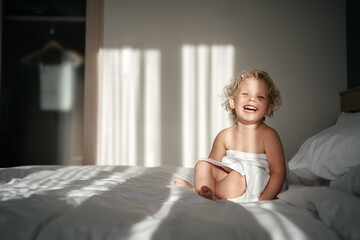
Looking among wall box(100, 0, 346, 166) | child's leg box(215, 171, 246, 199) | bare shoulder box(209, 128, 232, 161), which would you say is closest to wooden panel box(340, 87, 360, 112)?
wall box(100, 0, 346, 166)

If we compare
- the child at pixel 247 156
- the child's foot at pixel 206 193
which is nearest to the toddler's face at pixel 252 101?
the child at pixel 247 156

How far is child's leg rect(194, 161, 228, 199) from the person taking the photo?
92cm

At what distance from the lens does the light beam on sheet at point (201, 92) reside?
102 inches

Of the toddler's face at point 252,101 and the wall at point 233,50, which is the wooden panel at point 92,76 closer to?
the wall at point 233,50

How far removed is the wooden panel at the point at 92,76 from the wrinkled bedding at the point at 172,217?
1808 mm

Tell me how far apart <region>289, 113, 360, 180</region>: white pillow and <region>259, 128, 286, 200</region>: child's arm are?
130 millimetres

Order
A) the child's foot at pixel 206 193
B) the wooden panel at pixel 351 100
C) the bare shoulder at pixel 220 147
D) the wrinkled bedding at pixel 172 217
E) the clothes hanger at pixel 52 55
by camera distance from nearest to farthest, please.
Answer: the wrinkled bedding at pixel 172 217 → the child's foot at pixel 206 193 → the bare shoulder at pixel 220 147 → the wooden panel at pixel 351 100 → the clothes hanger at pixel 52 55

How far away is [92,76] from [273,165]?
83.6 inches

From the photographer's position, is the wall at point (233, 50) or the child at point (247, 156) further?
the wall at point (233, 50)

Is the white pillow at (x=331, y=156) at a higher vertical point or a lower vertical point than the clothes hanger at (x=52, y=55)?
lower

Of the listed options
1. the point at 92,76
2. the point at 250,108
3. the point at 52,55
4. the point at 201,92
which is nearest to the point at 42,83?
the point at 52,55

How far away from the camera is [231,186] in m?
0.93

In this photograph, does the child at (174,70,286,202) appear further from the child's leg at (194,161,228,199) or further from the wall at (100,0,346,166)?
the wall at (100,0,346,166)

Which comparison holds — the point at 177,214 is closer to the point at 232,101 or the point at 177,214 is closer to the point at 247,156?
the point at 247,156
